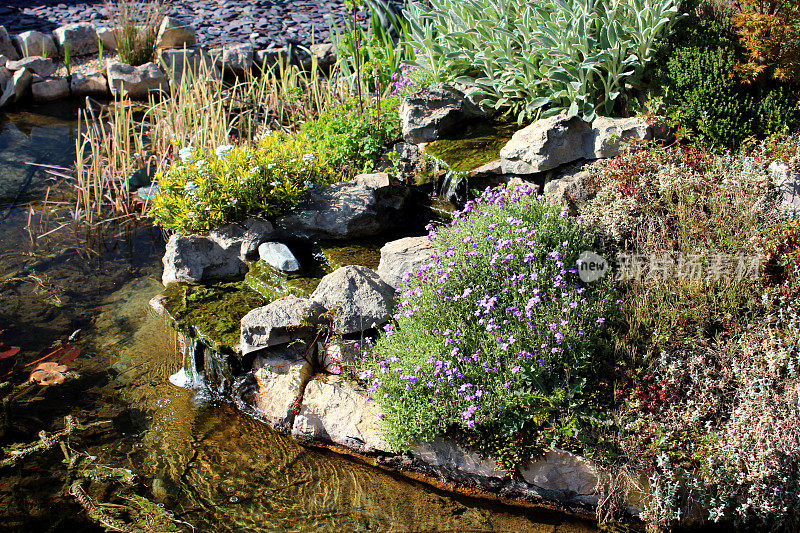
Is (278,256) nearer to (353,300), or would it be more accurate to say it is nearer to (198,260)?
(198,260)

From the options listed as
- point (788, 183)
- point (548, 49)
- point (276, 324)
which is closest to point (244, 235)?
point (276, 324)

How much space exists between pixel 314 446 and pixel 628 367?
6.85ft

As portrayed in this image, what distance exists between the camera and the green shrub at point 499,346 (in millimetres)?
3625

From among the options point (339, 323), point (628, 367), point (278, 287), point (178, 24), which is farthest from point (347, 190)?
point (178, 24)

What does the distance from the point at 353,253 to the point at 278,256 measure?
2.15 ft

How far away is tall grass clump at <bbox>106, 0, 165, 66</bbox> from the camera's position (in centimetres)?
977

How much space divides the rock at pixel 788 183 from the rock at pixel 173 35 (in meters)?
8.84

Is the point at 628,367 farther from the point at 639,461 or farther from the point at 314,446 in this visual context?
the point at 314,446

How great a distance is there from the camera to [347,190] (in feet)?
18.3

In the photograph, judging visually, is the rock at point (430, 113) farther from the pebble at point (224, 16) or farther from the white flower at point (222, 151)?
the pebble at point (224, 16)

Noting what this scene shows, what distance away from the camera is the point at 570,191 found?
500 cm

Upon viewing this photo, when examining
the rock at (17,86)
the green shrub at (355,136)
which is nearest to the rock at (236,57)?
the rock at (17,86)

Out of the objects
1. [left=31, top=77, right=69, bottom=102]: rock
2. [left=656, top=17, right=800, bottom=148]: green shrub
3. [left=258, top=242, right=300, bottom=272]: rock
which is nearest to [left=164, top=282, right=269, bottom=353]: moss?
[left=258, top=242, right=300, bottom=272]: rock

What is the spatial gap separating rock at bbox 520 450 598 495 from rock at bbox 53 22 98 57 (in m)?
10.3
